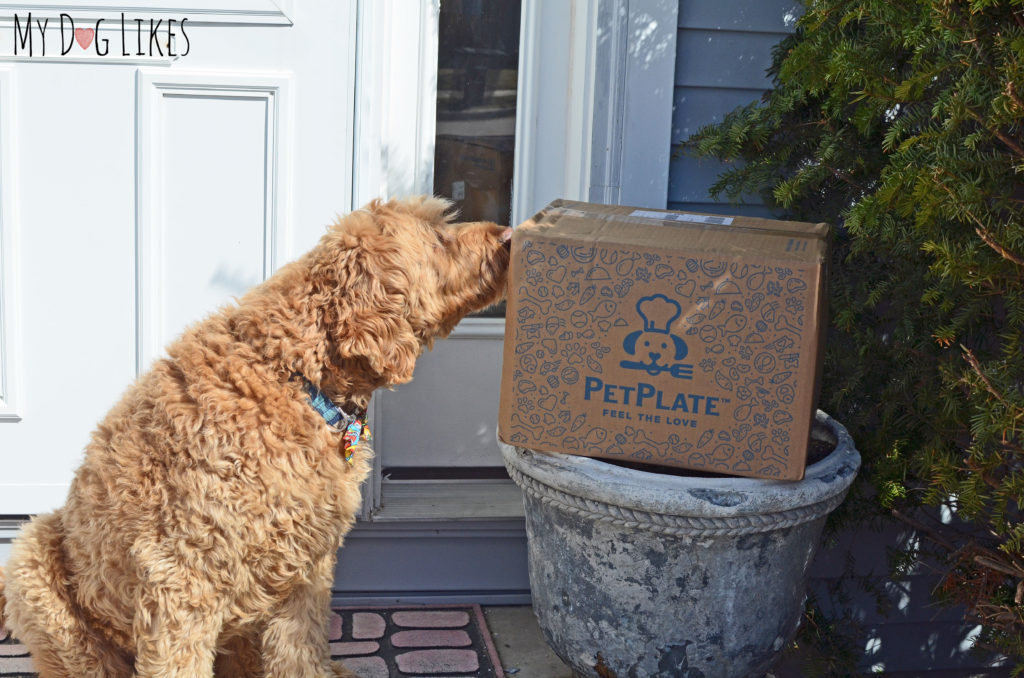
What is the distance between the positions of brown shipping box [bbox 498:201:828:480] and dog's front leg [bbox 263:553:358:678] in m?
0.73

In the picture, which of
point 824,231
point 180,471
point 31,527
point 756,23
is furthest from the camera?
point 756,23

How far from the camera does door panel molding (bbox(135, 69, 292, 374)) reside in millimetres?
3057

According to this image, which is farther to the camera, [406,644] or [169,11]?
[406,644]

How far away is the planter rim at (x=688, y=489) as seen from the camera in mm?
2348

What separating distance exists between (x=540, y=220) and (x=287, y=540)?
1.05 m

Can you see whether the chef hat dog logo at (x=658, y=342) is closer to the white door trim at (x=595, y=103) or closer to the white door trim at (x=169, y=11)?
the white door trim at (x=595, y=103)

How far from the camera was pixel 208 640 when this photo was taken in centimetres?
223

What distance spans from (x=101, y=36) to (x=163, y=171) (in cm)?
46

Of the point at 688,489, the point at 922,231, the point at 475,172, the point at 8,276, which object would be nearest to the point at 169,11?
the point at 8,276

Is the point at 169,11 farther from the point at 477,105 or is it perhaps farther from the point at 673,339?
the point at 673,339

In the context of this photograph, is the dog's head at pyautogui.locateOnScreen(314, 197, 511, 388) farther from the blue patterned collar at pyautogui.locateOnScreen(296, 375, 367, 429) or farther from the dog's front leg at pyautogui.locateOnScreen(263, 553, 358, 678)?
the dog's front leg at pyautogui.locateOnScreen(263, 553, 358, 678)

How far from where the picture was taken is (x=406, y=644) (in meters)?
3.18

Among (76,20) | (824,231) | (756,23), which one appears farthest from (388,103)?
(824,231)

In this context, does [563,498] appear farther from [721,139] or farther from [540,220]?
[721,139]
